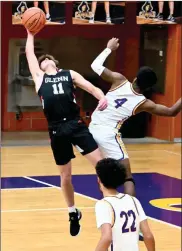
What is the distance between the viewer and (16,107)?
628 inches

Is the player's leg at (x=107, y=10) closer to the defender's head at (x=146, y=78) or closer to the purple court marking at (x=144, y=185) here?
the purple court marking at (x=144, y=185)

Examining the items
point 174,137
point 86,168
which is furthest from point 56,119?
point 174,137

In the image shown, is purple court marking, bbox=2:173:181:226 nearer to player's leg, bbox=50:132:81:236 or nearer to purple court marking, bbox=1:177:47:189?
purple court marking, bbox=1:177:47:189

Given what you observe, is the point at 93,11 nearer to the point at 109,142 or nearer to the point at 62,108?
the point at 109,142

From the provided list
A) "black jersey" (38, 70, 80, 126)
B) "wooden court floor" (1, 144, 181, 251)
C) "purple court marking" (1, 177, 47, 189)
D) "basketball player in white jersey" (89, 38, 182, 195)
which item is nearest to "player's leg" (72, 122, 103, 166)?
"black jersey" (38, 70, 80, 126)

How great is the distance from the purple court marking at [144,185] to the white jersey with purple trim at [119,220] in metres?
5.03

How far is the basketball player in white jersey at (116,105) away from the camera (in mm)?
7027

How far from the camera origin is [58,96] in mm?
6734

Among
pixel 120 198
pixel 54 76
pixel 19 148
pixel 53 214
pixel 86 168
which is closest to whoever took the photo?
pixel 120 198

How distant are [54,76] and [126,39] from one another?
9.43 m

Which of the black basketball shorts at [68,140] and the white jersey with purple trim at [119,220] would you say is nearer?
the white jersey with purple trim at [119,220]

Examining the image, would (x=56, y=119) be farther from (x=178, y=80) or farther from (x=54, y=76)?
(x=178, y=80)

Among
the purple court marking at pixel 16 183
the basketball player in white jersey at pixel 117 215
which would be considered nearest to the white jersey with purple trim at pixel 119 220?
the basketball player in white jersey at pixel 117 215

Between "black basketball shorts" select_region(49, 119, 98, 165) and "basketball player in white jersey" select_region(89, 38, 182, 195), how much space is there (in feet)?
1.04
